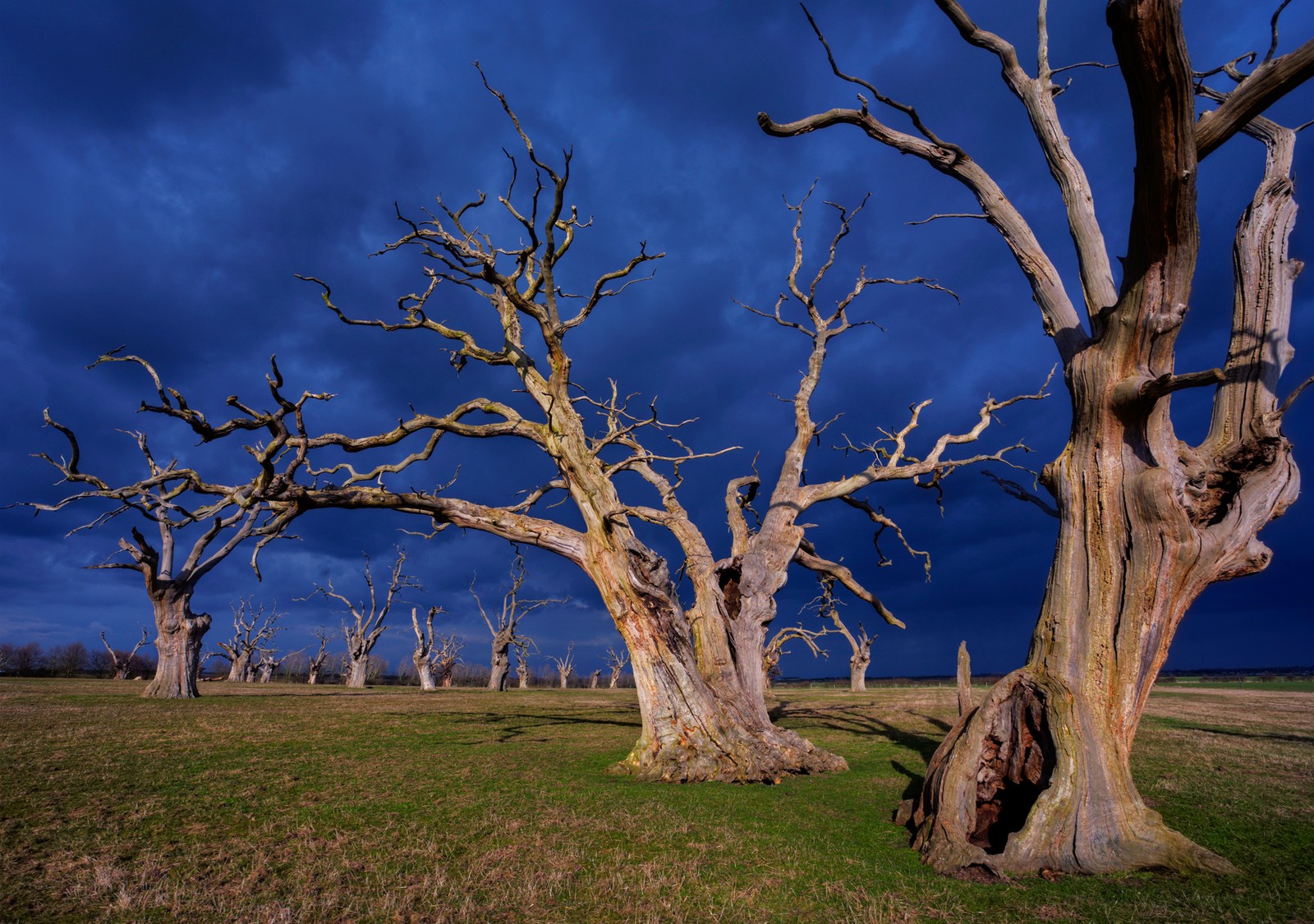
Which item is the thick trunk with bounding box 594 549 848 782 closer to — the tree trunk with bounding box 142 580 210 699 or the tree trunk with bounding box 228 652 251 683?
the tree trunk with bounding box 142 580 210 699

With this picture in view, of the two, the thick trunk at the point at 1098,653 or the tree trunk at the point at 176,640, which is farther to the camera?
the tree trunk at the point at 176,640

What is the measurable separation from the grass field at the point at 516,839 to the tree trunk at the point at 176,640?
10.5 meters

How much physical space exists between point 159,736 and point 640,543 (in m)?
10.4

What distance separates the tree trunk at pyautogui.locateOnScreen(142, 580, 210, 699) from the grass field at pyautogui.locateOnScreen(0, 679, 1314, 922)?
10.5 m

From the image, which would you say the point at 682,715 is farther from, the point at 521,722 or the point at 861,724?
the point at 861,724

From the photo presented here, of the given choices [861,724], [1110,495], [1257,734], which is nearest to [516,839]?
[1110,495]

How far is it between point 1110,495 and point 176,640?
2904 centimetres

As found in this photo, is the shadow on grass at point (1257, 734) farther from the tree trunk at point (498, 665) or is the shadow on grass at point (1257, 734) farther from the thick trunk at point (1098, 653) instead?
the tree trunk at point (498, 665)

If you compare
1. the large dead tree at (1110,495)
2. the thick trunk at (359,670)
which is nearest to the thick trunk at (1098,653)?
the large dead tree at (1110,495)

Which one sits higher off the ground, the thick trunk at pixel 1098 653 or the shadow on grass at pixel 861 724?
the thick trunk at pixel 1098 653

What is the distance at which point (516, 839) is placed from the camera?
20.8 feet

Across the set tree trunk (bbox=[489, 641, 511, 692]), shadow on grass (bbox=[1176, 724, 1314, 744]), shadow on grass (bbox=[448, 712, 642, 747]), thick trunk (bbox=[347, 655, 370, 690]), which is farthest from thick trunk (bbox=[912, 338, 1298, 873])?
thick trunk (bbox=[347, 655, 370, 690])

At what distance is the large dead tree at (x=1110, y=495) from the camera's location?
5480 mm

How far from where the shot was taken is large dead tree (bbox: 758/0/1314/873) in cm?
548
